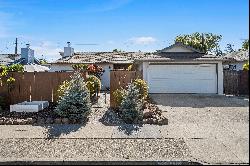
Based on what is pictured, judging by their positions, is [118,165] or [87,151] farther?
[87,151]

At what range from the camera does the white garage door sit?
68.0ft

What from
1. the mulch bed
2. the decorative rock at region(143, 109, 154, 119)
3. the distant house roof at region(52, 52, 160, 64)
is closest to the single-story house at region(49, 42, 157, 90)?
the distant house roof at region(52, 52, 160, 64)

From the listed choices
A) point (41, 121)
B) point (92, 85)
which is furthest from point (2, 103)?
point (92, 85)

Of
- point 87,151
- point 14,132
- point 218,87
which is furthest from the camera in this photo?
point 218,87

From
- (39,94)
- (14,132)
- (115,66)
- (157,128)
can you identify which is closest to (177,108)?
(157,128)

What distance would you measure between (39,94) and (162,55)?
9798 millimetres

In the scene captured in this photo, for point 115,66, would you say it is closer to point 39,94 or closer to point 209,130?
point 39,94

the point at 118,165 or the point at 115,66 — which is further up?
the point at 115,66

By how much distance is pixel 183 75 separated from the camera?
20859mm

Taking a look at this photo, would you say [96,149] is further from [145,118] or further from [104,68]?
[104,68]

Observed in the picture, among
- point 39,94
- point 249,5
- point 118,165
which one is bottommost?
point 118,165

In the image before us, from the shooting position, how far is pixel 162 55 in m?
21.8

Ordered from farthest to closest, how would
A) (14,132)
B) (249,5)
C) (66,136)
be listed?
(14,132)
(66,136)
(249,5)

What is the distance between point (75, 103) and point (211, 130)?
4.79m
